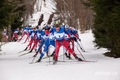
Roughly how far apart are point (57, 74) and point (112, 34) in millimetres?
5561

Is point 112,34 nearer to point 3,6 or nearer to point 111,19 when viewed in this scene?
point 111,19

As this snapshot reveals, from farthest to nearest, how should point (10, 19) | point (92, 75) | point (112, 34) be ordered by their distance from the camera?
point (10, 19), point (112, 34), point (92, 75)

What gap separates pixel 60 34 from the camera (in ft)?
42.6

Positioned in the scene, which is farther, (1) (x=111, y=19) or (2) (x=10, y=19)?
(2) (x=10, y=19)

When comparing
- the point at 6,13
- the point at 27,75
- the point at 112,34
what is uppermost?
the point at 6,13

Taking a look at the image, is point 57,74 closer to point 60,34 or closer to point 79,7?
point 60,34

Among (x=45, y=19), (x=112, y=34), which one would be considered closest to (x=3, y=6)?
(x=112, y=34)

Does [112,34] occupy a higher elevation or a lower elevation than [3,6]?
lower

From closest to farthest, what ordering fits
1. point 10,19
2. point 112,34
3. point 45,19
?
1. point 112,34
2. point 10,19
3. point 45,19

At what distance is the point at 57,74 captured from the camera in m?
9.74

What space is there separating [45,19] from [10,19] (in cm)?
4696

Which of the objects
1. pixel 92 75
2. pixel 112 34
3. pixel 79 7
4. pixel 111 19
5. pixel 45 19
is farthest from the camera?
pixel 45 19

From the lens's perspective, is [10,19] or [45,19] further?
[45,19]

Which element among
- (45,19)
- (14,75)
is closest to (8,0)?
(14,75)
